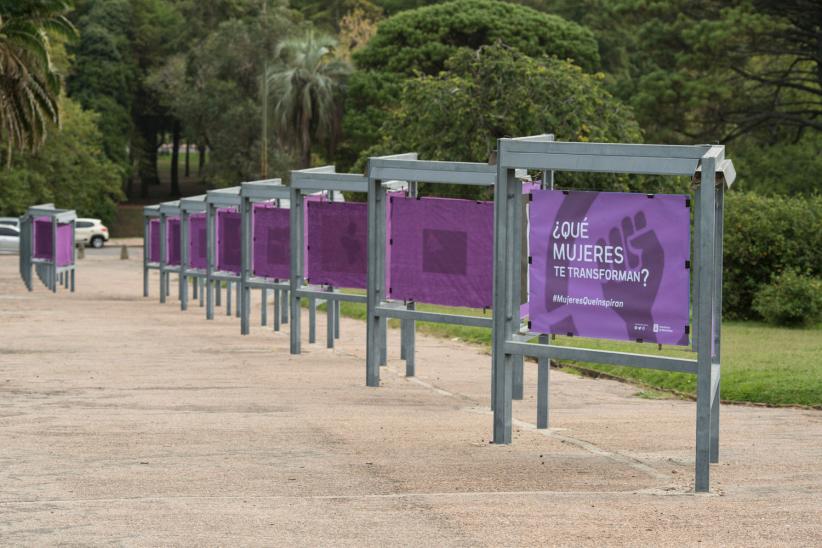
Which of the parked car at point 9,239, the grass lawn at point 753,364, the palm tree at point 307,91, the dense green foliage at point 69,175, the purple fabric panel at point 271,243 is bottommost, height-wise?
the grass lawn at point 753,364

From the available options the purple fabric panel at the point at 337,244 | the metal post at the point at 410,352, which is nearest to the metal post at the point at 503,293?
the metal post at the point at 410,352

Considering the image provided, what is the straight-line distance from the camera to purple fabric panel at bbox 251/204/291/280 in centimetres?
2014

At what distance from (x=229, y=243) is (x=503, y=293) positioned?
13839 mm

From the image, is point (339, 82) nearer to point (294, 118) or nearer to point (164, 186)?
point (294, 118)

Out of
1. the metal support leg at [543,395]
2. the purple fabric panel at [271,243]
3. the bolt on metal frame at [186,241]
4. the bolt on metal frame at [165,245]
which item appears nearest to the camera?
the metal support leg at [543,395]

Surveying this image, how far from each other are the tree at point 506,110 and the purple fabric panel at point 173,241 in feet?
22.2

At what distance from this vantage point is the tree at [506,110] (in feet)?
111

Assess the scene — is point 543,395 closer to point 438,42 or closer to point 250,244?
point 250,244

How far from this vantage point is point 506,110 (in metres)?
34.1

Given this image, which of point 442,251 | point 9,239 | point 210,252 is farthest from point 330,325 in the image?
point 9,239

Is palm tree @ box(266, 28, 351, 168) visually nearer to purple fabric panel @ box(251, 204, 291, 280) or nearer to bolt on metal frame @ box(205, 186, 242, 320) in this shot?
bolt on metal frame @ box(205, 186, 242, 320)

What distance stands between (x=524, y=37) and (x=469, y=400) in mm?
45995

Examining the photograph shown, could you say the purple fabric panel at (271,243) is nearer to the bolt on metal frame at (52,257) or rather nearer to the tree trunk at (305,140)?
the bolt on metal frame at (52,257)

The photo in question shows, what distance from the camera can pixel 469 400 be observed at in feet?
45.2
